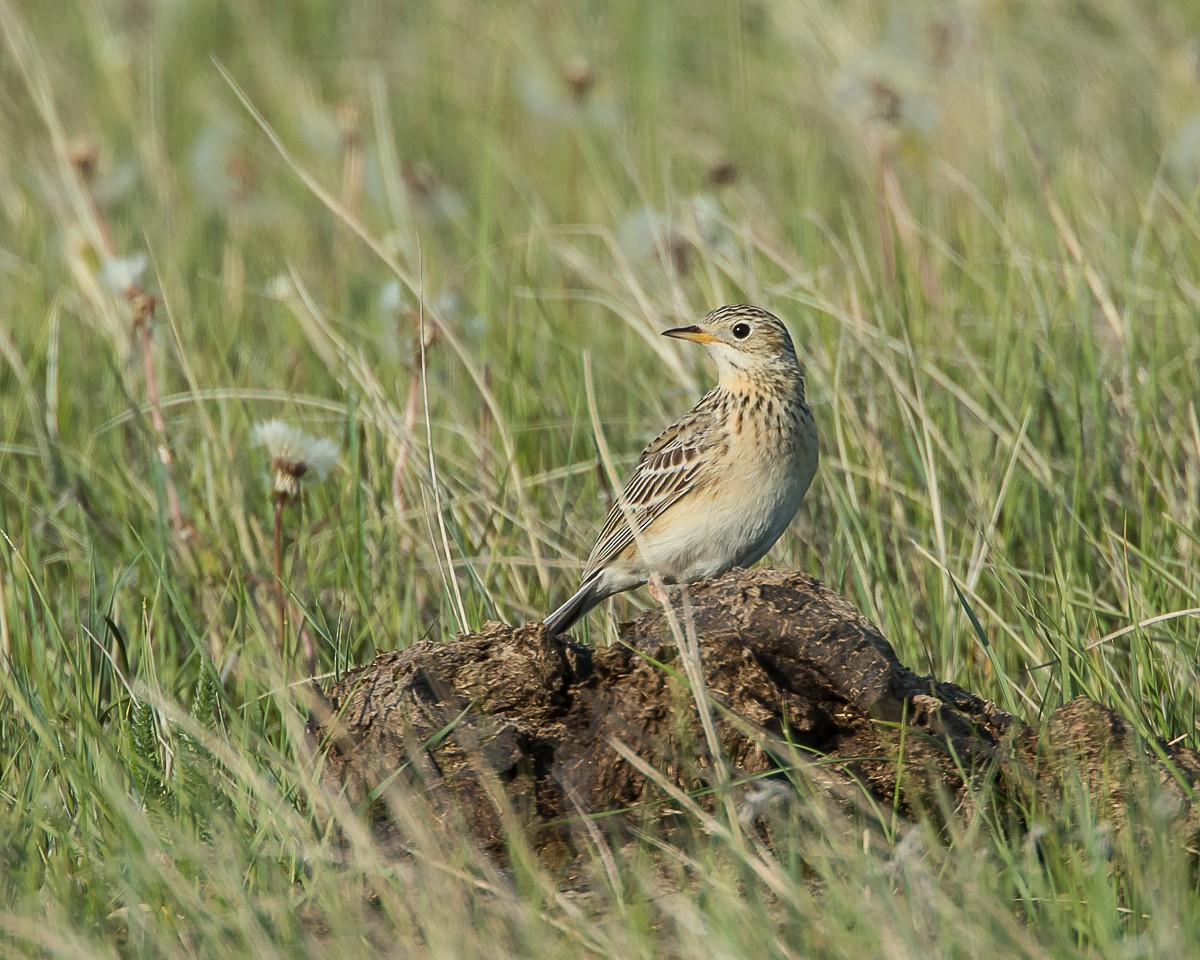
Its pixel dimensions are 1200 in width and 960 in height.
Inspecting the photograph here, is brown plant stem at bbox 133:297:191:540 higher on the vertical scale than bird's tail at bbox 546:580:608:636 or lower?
higher

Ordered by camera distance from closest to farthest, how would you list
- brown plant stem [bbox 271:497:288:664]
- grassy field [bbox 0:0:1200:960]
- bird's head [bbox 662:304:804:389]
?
1. grassy field [bbox 0:0:1200:960]
2. brown plant stem [bbox 271:497:288:664]
3. bird's head [bbox 662:304:804:389]

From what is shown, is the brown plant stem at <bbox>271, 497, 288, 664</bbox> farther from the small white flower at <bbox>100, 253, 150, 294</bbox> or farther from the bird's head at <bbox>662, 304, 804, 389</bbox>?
the bird's head at <bbox>662, 304, 804, 389</bbox>

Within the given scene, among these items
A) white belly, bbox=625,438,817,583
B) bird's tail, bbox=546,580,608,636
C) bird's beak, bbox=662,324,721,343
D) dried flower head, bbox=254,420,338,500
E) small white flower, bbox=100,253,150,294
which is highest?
small white flower, bbox=100,253,150,294

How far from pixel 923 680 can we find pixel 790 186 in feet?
19.8

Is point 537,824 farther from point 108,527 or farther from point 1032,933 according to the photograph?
point 108,527

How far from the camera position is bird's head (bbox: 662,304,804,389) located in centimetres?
565

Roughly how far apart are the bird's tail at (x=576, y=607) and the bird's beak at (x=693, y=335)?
958 millimetres

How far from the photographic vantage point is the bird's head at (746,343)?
565 cm

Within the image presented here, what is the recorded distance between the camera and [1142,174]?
8500 millimetres

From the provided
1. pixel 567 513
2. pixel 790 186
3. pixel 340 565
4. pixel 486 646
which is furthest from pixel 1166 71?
pixel 486 646

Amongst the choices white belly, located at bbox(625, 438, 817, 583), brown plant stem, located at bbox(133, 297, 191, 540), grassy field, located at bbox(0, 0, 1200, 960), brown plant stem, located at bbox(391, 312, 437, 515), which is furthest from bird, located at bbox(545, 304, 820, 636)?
brown plant stem, located at bbox(133, 297, 191, 540)

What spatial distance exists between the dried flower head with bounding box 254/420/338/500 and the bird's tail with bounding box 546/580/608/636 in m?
0.85

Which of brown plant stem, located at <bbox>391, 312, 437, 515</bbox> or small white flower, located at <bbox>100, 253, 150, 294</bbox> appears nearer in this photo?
brown plant stem, located at <bbox>391, 312, 437, 515</bbox>

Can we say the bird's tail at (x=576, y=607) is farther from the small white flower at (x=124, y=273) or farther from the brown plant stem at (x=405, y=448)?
the small white flower at (x=124, y=273)
